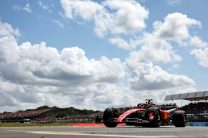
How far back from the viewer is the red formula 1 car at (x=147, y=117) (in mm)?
24750

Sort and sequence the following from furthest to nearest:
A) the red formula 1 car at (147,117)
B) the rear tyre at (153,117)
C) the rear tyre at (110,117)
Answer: the rear tyre at (110,117) → the red formula 1 car at (147,117) → the rear tyre at (153,117)

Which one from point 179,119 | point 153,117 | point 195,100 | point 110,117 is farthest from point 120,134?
point 195,100

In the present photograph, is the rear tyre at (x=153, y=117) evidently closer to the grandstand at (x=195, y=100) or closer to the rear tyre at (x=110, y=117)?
the rear tyre at (x=110, y=117)

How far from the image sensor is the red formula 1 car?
81.2 ft

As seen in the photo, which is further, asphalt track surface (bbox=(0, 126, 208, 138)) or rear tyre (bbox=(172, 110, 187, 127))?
rear tyre (bbox=(172, 110, 187, 127))

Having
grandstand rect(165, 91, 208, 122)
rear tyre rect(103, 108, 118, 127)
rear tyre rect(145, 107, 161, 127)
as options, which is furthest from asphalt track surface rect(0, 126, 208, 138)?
grandstand rect(165, 91, 208, 122)

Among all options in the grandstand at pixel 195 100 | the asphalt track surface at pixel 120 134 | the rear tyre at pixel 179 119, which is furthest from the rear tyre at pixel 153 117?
the grandstand at pixel 195 100

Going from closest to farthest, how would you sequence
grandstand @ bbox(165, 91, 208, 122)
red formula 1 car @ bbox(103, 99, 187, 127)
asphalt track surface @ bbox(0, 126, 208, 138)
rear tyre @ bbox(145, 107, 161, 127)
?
asphalt track surface @ bbox(0, 126, 208, 138), rear tyre @ bbox(145, 107, 161, 127), red formula 1 car @ bbox(103, 99, 187, 127), grandstand @ bbox(165, 91, 208, 122)

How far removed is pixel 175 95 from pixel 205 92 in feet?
42.1

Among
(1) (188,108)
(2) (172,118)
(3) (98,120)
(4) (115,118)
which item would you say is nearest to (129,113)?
(4) (115,118)

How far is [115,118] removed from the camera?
1072 inches

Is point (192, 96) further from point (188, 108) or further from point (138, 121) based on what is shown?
point (138, 121)

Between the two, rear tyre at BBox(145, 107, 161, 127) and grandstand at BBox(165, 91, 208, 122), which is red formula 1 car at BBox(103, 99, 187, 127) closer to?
rear tyre at BBox(145, 107, 161, 127)

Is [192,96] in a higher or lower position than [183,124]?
higher
